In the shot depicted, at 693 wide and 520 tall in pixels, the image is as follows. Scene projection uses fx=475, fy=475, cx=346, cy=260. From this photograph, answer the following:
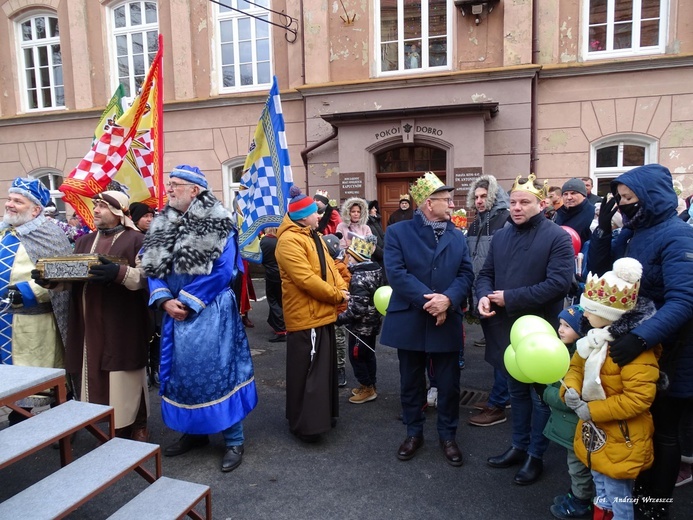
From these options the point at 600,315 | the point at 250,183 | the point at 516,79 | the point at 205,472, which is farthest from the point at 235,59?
the point at 600,315

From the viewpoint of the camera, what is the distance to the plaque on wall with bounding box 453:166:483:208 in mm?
9344

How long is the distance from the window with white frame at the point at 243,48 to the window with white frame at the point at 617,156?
725 cm

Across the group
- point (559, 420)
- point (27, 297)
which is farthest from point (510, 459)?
point (27, 297)

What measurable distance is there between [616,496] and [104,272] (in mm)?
3165

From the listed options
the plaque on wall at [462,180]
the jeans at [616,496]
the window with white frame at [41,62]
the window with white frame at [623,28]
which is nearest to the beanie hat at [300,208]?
the jeans at [616,496]

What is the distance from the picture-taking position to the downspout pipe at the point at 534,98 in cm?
912

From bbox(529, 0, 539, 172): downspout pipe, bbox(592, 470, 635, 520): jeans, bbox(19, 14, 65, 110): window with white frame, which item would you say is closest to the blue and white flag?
bbox(592, 470, 635, 520): jeans

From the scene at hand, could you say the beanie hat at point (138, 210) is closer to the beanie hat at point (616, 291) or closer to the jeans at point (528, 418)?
the jeans at point (528, 418)

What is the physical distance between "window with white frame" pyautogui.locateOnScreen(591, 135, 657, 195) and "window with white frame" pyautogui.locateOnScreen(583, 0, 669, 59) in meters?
1.63

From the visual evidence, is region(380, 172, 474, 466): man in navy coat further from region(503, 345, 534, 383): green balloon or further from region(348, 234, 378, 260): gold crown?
region(348, 234, 378, 260): gold crown

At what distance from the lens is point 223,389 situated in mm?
3227

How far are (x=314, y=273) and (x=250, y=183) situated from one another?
1.45 metres

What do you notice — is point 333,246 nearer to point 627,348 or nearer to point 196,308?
point 196,308

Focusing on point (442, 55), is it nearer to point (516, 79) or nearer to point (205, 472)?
point (516, 79)
